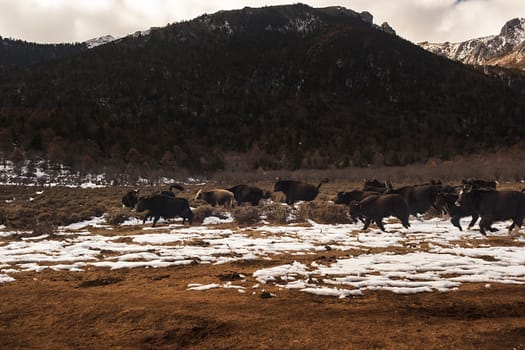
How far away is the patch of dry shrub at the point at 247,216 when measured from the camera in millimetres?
19908

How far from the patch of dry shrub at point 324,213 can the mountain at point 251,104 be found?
53.1 metres

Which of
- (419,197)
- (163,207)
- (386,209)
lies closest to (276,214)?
(163,207)

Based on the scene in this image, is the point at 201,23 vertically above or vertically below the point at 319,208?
above

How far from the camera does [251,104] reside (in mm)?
122500

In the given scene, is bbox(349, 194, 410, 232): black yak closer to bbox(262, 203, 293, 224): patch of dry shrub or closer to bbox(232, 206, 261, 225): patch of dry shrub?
bbox(262, 203, 293, 224): patch of dry shrub

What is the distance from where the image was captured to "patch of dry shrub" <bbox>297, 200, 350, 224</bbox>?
64.4ft

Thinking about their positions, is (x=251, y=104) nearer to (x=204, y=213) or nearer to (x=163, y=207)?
(x=204, y=213)

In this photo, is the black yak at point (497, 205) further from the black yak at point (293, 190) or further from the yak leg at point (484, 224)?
the black yak at point (293, 190)

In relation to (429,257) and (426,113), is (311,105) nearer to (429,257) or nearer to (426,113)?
(426,113)

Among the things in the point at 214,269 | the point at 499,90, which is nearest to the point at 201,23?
the point at 499,90

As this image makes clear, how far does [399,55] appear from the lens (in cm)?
15238

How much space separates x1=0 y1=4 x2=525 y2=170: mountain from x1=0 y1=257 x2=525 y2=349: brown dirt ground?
6406 centimetres

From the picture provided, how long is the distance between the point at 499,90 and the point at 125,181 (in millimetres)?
122212

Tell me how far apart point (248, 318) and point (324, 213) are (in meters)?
14.3
